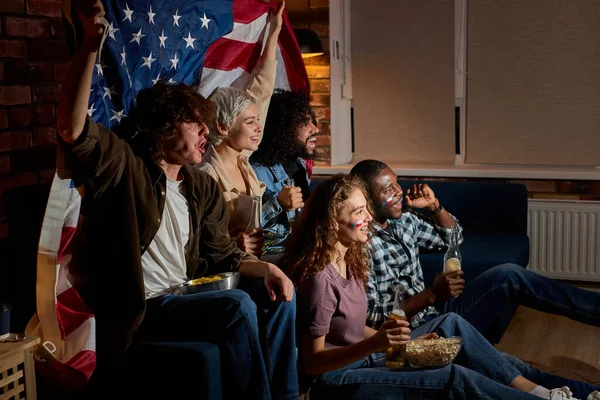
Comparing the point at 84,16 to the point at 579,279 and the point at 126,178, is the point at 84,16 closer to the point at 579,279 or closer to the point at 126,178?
the point at 126,178

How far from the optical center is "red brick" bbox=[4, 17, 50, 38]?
2813 millimetres

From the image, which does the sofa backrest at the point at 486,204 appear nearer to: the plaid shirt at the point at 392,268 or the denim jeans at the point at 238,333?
the plaid shirt at the point at 392,268

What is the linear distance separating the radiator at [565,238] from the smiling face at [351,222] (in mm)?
2324

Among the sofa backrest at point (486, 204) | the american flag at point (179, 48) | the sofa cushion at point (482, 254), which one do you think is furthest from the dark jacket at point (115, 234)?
the sofa backrest at point (486, 204)

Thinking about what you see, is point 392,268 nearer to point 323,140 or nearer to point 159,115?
point 159,115

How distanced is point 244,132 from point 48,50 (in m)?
0.83

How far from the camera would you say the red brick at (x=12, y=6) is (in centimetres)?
278

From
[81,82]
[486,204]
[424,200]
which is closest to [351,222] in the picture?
[81,82]

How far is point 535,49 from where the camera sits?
14.9 feet

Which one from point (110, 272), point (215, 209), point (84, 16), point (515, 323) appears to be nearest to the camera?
point (84, 16)

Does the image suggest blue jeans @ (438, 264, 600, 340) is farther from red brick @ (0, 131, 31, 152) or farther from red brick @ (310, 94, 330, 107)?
red brick @ (310, 94, 330, 107)

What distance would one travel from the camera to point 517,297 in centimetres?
316

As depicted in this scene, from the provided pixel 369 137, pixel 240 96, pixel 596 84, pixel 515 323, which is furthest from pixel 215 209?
pixel 596 84

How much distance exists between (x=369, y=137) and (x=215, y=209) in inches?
94.6
